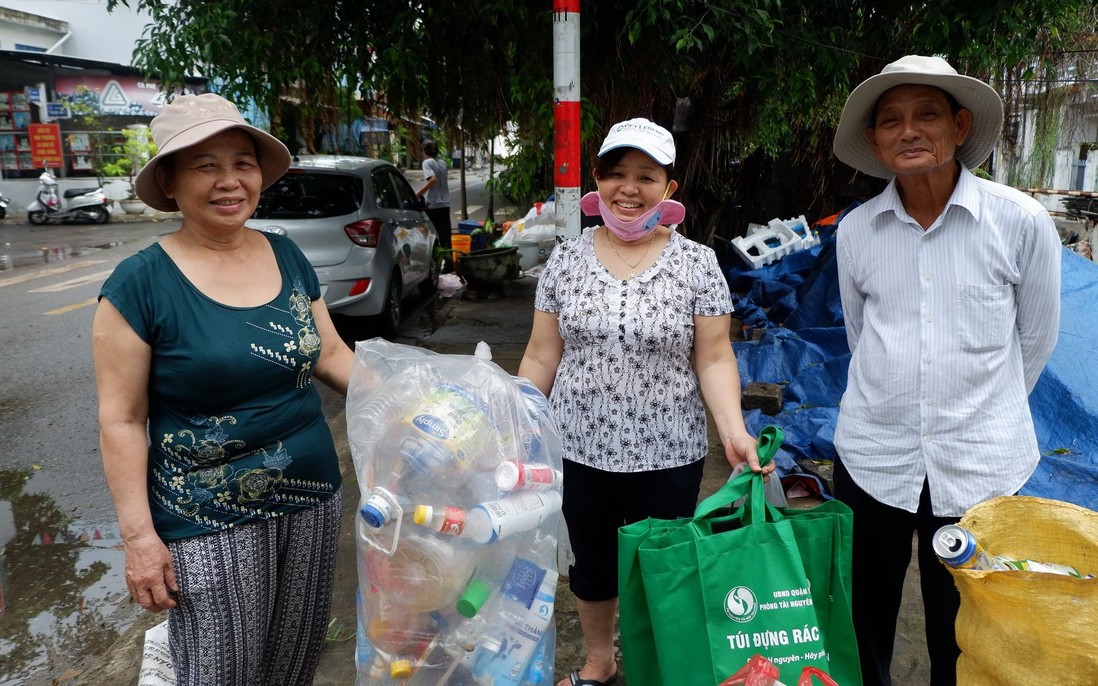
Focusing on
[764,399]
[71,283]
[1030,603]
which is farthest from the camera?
[71,283]

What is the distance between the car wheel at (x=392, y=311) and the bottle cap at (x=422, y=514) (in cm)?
Answer: 585

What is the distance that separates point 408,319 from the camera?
808cm

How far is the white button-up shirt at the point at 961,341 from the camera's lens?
5.59 feet

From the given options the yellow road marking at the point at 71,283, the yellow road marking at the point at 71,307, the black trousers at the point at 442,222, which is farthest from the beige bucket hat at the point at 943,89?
the yellow road marking at the point at 71,283

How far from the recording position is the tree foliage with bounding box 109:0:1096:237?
4.21 metres

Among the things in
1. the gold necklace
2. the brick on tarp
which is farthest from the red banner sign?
the gold necklace

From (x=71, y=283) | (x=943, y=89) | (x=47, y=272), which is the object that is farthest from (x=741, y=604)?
(x=47, y=272)

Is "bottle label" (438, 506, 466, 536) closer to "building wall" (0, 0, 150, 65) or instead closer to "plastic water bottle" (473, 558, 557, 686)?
"plastic water bottle" (473, 558, 557, 686)

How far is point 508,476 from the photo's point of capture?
5.01 feet

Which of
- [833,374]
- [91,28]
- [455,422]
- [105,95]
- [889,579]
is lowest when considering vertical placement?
[833,374]

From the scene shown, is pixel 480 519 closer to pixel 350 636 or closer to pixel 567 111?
pixel 350 636

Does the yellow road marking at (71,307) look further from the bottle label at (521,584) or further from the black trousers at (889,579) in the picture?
the black trousers at (889,579)

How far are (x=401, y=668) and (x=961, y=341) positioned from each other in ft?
4.61

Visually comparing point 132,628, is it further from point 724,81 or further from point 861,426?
point 724,81
